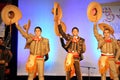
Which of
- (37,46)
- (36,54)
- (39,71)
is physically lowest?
(39,71)

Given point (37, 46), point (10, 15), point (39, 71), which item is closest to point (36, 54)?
point (37, 46)

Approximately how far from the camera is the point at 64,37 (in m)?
7.39

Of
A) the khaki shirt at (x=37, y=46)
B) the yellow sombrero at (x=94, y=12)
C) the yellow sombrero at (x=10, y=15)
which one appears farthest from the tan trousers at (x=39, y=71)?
the yellow sombrero at (x=94, y=12)

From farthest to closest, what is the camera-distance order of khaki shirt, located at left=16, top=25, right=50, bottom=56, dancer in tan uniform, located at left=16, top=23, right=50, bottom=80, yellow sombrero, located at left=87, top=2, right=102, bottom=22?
1. yellow sombrero, located at left=87, top=2, right=102, bottom=22
2. khaki shirt, located at left=16, top=25, right=50, bottom=56
3. dancer in tan uniform, located at left=16, top=23, right=50, bottom=80

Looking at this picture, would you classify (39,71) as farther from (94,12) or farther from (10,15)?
(94,12)

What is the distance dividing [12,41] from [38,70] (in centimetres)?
187

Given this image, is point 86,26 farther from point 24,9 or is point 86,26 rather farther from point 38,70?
point 38,70

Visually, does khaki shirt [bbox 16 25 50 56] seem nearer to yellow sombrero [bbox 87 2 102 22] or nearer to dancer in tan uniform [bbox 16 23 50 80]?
dancer in tan uniform [bbox 16 23 50 80]

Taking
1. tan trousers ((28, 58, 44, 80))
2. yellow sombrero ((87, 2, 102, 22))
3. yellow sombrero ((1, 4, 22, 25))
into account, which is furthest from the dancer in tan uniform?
yellow sombrero ((87, 2, 102, 22))

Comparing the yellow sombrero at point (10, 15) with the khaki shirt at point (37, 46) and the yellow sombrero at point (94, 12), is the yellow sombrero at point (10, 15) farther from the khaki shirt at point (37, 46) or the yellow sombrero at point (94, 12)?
the yellow sombrero at point (94, 12)

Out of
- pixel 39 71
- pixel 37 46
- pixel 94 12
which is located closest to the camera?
pixel 39 71

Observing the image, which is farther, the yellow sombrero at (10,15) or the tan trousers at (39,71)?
the yellow sombrero at (10,15)

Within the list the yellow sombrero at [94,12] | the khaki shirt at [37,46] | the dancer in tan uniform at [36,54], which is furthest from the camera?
the yellow sombrero at [94,12]

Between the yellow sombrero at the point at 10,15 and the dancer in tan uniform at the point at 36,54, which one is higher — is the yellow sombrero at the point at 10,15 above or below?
above
